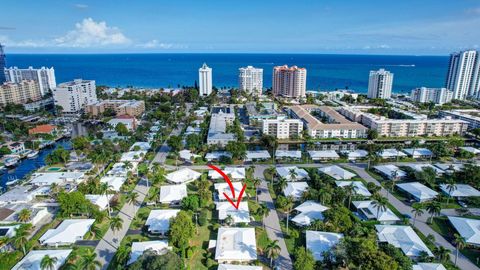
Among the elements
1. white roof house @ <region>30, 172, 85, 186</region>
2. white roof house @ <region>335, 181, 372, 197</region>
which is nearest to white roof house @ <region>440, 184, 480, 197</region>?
white roof house @ <region>335, 181, 372, 197</region>

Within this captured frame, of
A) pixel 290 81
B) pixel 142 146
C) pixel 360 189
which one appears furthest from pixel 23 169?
pixel 290 81

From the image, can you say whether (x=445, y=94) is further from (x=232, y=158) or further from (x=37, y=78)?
(x=37, y=78)

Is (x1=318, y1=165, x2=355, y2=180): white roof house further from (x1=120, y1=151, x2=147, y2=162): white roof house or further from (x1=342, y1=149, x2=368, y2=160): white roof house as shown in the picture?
(x1=120, y1=151, x2=147, y2=162): white roof house

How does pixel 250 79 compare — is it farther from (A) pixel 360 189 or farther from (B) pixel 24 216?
(B) pixel 24 216

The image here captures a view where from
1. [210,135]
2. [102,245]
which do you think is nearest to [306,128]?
[210,135]

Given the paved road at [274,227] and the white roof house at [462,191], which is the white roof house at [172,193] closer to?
the paved road at [274,227]

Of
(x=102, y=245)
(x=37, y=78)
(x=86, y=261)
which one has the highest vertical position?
(x=37, y=78)
